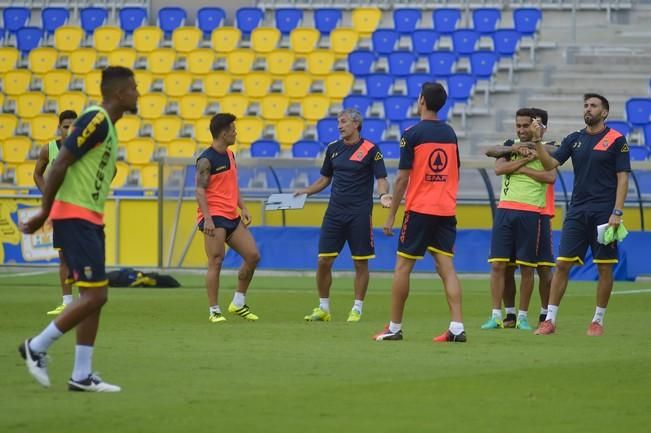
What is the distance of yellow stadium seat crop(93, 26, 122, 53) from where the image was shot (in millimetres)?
34375

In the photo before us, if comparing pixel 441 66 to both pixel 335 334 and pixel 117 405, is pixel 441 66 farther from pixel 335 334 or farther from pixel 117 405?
pixel 117 405

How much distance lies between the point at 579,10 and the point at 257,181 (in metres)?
11.1

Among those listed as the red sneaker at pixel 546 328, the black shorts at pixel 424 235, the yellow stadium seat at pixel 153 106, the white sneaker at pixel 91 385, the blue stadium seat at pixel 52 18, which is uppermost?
the blue stadium seat at pixel 52 18

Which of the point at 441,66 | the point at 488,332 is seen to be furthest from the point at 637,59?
the point at 488,332

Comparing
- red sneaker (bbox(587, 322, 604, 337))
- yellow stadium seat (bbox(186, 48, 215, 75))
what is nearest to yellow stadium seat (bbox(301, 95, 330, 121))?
yellow stadium seat (bbox(186, 48, 215, 75))

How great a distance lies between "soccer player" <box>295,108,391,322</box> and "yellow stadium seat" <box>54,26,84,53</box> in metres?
19.8

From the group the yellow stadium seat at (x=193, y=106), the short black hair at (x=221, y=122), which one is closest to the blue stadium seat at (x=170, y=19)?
the yellow stadium seat at (x=193, y=106)

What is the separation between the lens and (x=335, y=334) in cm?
1368

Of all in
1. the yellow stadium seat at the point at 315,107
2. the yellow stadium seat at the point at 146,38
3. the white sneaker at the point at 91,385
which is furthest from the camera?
the yellow stadium seat at the point at 146,38

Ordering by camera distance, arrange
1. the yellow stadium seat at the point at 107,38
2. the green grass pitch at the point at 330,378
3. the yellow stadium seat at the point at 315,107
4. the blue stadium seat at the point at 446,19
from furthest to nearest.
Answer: the yellow stadium seat at the point at 107,38 → the blue stadium seat at the point at 446,19 → the yellow stadium seat at the point at 315,107 → the green grass pitch at the point at 330,378

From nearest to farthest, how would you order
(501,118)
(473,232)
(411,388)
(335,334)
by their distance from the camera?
(411,388)
(335,334)
(473,232)
(501,118)

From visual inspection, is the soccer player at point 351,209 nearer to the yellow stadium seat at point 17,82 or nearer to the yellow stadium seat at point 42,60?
the yellow stadium seat at point 17,82

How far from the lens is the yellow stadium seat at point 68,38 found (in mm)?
34781

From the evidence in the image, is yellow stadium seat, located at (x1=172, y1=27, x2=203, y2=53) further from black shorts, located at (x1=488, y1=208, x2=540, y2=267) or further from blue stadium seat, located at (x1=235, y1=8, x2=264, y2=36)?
black shorts, located at (x1=488, y1=208, x2=540, y2=267)
